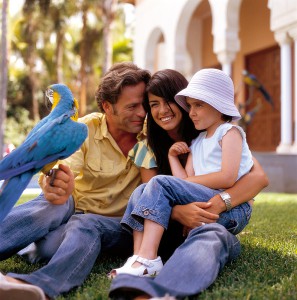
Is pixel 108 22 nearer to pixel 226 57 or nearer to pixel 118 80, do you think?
pixel 226 57

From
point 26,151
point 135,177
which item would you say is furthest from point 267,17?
point 26,151

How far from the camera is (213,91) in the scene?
92.9 inches

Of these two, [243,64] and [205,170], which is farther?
[243,64]

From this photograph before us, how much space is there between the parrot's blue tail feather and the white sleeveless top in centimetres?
87

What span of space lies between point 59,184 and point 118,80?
0.71m

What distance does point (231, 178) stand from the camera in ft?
7.27

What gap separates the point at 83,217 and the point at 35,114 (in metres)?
18.6

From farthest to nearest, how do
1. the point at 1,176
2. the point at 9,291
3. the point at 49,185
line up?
1. the point at 49,185
2. the point at 1,176
3. the point at 9,291

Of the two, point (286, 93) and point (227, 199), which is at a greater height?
point (286, 93)

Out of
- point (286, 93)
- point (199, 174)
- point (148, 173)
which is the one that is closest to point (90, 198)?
point (148, 173)

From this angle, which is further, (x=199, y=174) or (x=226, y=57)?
(x=226, y=57)

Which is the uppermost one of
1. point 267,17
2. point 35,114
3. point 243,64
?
point 267,17

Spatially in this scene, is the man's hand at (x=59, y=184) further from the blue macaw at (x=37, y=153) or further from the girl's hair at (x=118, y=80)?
the girl's hair at (x=118, y=80)

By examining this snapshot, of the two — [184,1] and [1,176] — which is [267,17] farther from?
[1,176]
